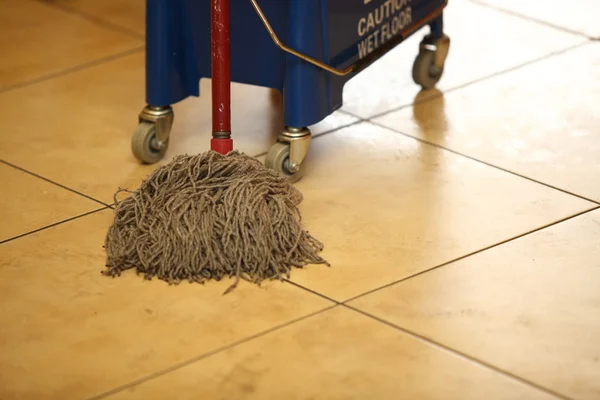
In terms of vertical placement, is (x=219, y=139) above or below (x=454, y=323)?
above

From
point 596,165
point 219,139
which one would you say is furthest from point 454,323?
point 596,165

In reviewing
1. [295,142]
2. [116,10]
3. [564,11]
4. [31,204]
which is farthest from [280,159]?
[564,11]

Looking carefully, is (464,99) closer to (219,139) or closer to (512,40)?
(512,40)

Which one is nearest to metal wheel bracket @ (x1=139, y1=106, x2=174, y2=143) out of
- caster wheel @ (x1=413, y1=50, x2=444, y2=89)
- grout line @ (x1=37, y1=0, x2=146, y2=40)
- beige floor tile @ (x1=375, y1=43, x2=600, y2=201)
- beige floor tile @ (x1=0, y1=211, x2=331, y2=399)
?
beige floor tile @ (x1=0, y1=211, x2=331, y2=399)

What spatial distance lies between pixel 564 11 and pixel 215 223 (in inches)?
58.2

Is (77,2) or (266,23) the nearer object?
(266,23)

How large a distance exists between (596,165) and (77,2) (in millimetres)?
1480

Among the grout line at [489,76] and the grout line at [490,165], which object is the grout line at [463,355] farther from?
the grout line at [489,76]

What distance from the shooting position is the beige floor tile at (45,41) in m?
2.37

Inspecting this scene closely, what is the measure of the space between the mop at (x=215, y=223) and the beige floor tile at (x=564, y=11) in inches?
47.7

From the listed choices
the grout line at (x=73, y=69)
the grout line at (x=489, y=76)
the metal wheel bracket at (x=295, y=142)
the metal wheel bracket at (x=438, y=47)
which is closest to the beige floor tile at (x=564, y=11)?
the grout line at (x=489, y=76)

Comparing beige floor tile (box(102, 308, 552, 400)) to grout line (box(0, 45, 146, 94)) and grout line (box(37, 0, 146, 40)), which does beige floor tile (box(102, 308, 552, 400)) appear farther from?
grout line (box(37, 0, 146, 40))

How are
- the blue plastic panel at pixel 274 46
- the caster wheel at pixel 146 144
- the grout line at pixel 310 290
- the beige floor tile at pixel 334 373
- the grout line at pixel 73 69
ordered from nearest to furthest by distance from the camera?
the beige floor tile at pixel 334 373 → the grout line at pixel 310 290 → the blue plastic panel at pixel 274 46 → the caster wheel at pixel 146 144 → the grout line at pixel 73 69

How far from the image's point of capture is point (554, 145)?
6.50 feet
